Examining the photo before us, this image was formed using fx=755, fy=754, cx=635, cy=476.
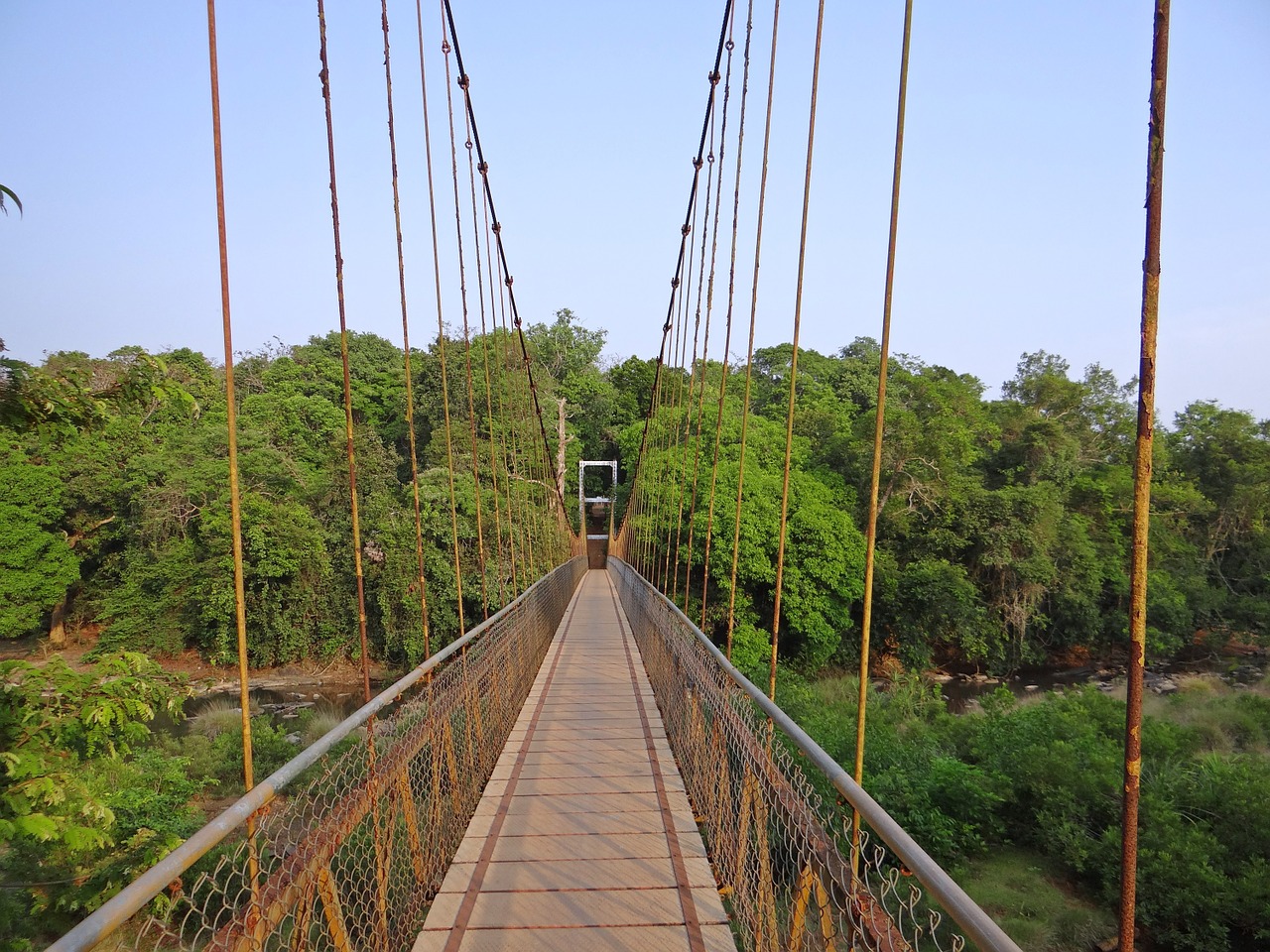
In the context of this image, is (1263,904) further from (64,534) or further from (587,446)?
(587,446)

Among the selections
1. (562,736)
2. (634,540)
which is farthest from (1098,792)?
(634,540)

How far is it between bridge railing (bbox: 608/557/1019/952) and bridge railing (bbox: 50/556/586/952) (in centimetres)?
85

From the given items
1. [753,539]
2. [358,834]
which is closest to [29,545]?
[753,539]

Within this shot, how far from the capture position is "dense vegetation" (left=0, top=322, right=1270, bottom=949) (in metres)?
5.91

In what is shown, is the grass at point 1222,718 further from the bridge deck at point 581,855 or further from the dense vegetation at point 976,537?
the bridge deck at point 581,855

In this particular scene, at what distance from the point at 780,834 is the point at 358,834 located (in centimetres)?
139

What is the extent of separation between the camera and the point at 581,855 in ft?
7.79

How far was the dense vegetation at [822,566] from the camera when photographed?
19.4 feet

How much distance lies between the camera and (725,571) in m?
13.9

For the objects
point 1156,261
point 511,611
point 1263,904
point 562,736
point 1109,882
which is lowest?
point 1109,882

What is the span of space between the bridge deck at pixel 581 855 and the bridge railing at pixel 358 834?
109mm

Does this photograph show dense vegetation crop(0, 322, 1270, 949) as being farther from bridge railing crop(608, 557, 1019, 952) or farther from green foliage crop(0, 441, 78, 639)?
bridge railing crop(608, 557, 1019, 952)

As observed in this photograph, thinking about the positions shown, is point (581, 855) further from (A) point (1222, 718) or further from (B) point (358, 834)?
(A) point (1222, 718)

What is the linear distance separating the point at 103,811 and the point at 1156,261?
3650 mm
